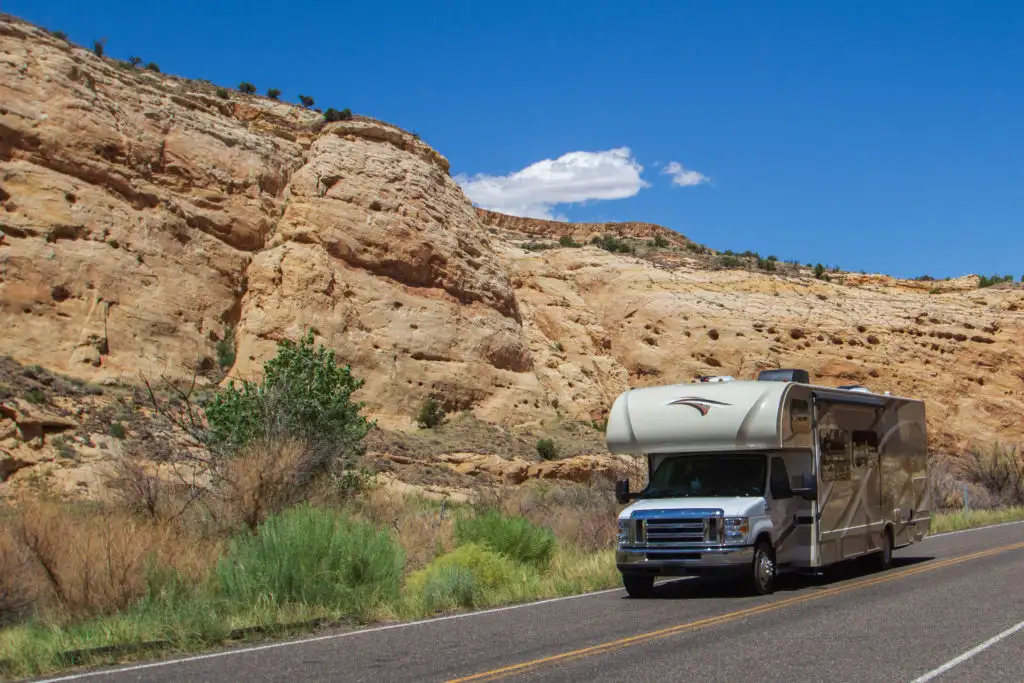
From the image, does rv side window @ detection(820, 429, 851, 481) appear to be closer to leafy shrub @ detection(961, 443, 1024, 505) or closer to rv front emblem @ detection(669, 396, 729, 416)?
rv front emblem @ detection(669, 396, 729, 416)

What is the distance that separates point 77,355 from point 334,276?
1062 cm

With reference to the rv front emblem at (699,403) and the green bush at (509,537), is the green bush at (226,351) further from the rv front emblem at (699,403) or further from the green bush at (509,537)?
the rv front emblem at (699,403)

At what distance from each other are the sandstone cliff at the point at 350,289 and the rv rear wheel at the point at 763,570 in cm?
2164

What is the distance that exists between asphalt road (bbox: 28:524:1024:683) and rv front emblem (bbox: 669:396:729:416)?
8.47 ft

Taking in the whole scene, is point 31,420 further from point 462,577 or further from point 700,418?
point 700,418

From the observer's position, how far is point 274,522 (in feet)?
42.8

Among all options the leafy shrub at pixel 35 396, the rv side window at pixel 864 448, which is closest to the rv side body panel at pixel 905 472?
the rv side window at pixel 864 448

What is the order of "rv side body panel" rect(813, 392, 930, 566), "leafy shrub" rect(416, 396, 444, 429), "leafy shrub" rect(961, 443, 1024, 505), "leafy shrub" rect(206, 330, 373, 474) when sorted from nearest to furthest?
"rv side body panel" rect(813, 392, 930, 566)
"leafy shrub" rect(206, 330, 373, 474)
"leafy shrub" rect(961, 443, 1024, 505)
"leafy shrub" rect(416, 396, 444, 429)

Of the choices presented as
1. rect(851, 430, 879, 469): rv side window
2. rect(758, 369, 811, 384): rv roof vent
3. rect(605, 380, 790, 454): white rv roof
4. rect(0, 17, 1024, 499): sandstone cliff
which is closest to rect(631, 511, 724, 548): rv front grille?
rect(605, 380, 790, 454): white rv roof

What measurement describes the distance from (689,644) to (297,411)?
1570 centimetres

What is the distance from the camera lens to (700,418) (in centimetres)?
1406

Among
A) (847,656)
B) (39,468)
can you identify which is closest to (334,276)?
(39,468)

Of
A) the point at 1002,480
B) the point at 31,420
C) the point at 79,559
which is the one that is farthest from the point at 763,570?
the point at 1002,480

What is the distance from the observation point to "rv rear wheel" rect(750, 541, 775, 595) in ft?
43.6
